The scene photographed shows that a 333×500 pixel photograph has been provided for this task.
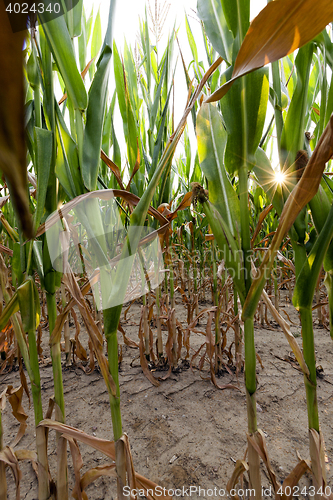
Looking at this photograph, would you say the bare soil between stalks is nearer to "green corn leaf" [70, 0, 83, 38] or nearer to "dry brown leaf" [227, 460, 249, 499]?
"dry brown leaf" [227, 460, 249, 499]

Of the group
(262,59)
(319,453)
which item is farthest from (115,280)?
(319,453)

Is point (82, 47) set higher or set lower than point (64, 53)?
higher

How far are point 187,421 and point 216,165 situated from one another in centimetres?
82

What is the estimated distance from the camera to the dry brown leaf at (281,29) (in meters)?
0.26

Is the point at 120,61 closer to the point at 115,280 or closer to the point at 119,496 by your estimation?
the point at 115,280

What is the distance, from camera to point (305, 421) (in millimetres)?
875

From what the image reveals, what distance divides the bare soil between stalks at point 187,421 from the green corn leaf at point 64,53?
2.83 ft

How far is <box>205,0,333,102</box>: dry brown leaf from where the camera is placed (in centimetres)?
26

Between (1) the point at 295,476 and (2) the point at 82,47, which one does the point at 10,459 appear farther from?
(2) the point at 82,47

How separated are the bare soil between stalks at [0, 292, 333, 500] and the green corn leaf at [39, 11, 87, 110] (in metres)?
0.86

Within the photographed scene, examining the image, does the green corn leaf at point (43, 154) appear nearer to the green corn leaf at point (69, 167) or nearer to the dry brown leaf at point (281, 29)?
the green corn leaf at point (69, 167)

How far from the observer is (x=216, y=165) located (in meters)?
0.48

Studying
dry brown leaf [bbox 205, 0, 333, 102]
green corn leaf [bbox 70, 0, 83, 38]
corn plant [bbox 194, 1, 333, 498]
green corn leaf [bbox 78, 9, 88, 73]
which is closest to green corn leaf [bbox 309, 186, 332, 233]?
corn plant [bbox 194, 1, 333, 498]

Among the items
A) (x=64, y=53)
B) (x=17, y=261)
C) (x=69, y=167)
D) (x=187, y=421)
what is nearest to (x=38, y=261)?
(x=17, y=261)
